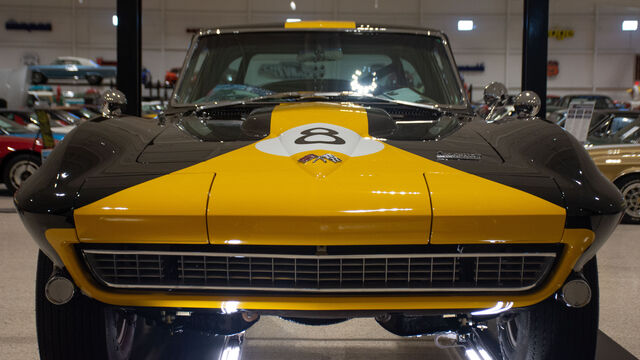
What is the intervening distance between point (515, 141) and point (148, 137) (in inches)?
49.3

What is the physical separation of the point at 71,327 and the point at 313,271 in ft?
2.60

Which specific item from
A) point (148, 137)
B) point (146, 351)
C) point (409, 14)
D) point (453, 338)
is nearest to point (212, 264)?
point (148, 137)

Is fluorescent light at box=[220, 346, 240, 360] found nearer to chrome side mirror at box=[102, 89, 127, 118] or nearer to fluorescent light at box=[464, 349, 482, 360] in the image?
fluorescent light at box=[464, 349, 482, 360]

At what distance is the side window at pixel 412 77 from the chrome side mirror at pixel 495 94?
32 cm

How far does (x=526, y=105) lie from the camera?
2.67 meters

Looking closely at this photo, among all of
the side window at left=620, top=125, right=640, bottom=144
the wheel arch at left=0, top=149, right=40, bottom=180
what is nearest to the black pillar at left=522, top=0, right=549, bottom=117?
the side window at left=620, top=125, right=640, bottom=144

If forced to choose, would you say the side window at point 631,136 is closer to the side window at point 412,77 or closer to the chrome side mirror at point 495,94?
the chrome side mirror at point 495,94

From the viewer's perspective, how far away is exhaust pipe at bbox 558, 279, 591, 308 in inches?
65.9

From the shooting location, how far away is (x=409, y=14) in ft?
83.9

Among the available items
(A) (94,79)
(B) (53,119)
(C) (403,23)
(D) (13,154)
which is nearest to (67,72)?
(A) (94,79)

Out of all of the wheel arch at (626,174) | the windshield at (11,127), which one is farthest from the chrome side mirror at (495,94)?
the windshield at (11,127)

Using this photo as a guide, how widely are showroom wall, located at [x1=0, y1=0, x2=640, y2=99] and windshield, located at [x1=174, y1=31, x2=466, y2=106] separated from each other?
23.0 metres

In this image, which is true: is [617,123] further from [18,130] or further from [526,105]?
[18,130]

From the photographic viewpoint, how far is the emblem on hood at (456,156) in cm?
182
